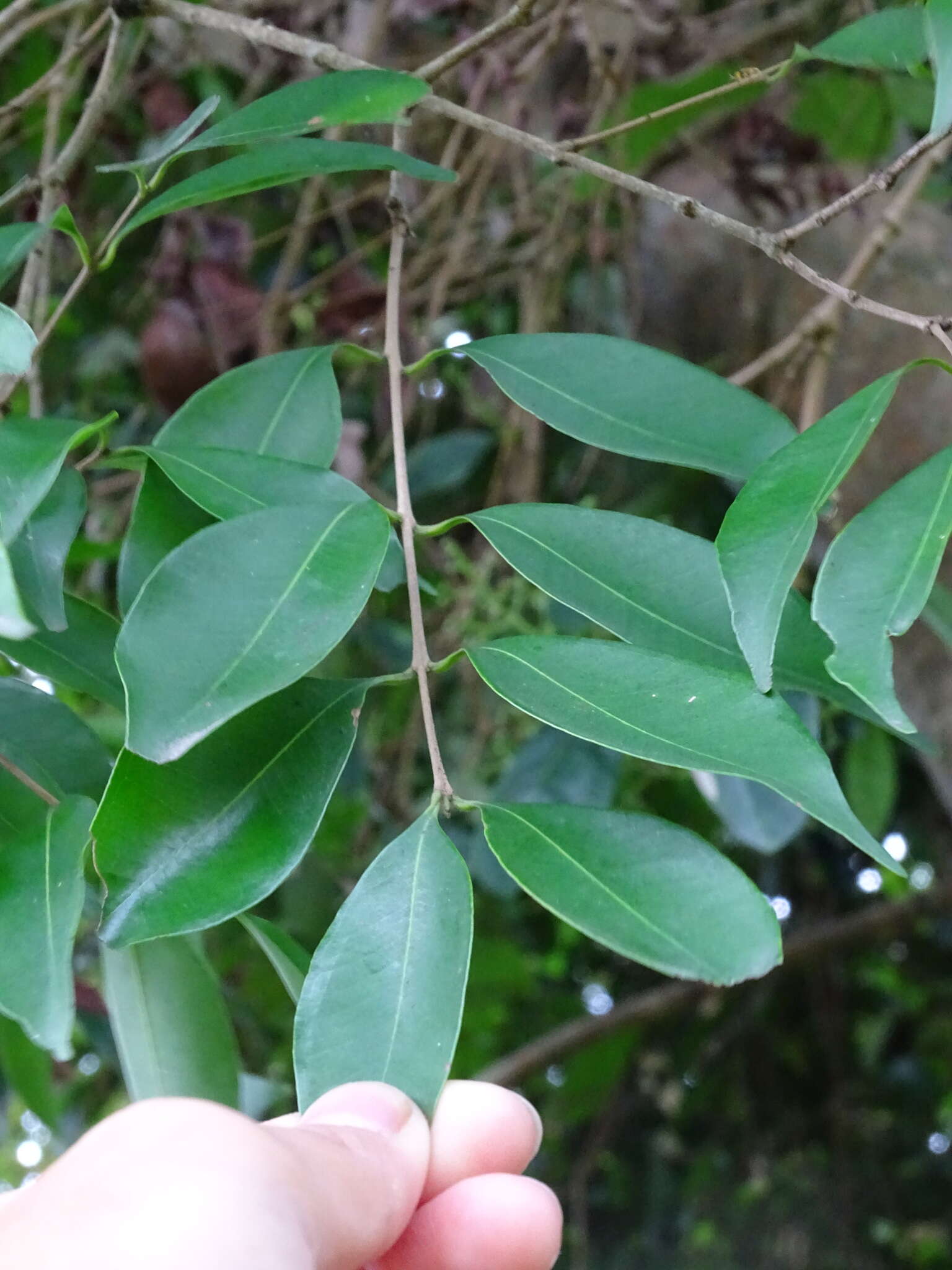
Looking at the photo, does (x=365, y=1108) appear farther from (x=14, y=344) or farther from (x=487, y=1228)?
(x=14, y=344)

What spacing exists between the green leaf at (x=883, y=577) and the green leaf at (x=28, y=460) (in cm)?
28

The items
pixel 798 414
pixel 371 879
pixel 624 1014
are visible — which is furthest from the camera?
pixel 624 1014

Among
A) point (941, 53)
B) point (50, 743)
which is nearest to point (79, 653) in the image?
point (50, 743)

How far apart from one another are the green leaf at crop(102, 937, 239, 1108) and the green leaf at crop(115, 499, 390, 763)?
0.60 ft

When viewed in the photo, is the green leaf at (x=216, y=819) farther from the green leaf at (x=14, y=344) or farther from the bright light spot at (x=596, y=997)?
the bright light spot at (x=596, y=997)

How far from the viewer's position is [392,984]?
377mm

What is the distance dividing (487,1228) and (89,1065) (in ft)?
4.70

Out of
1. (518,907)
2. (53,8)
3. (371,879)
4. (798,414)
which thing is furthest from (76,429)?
(518,907)

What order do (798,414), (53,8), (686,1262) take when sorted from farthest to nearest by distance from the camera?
(686,1262)
(798,414)
(53,8)

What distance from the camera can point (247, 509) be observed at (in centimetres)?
47

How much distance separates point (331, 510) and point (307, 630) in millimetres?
71

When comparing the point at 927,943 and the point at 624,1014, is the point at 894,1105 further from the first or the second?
the point at 624,1014

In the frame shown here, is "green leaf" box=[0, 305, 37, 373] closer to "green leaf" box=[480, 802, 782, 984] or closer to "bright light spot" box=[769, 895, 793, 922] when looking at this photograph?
"green leaf" box=[480, 802, 782, 984]

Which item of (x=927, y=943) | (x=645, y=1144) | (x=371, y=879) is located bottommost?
(x=645, y=1144)
